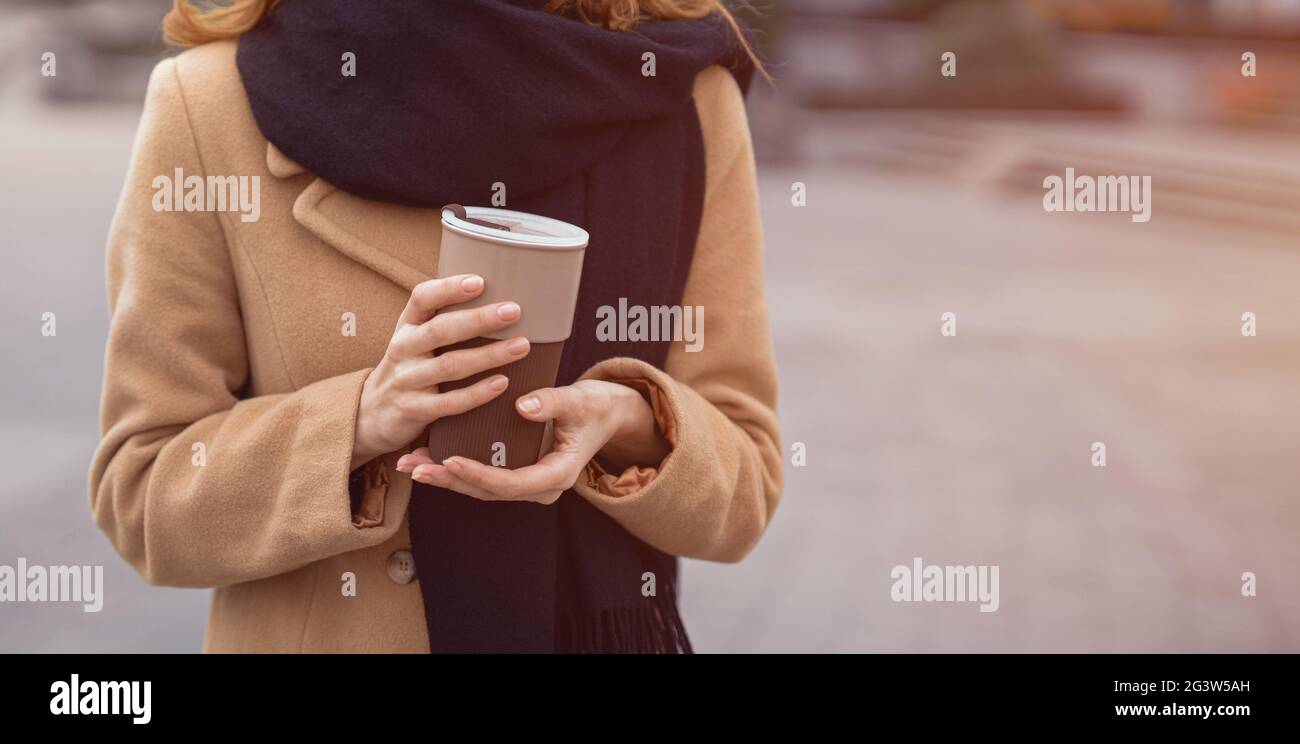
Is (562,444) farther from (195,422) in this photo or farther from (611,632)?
(195,422)

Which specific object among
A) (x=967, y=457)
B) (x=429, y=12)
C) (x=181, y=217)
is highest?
(x=429, y=12)

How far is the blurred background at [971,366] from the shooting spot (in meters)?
4.61

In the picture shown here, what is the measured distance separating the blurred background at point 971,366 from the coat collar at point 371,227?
68 centimetres

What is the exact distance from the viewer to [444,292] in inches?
51.2

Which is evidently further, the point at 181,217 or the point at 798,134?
the point at 798,134

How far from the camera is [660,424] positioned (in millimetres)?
1627

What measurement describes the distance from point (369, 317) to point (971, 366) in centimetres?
611

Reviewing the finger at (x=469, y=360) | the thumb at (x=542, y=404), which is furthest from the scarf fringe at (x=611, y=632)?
the finger at (x=469, y=360)

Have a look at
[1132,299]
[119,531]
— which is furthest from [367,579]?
[1132,299]

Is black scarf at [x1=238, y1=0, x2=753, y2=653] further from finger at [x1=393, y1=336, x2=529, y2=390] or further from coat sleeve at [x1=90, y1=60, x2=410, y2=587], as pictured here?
finger at [x1=393, y1=336, x2=529, y2=390]

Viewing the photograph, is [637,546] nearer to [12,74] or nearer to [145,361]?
[145,361]

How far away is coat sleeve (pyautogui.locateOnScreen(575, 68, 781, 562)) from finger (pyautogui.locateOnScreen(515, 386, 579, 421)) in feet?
0.71

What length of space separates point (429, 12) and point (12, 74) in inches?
751

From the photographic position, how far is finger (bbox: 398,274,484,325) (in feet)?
4.24
